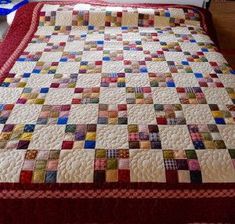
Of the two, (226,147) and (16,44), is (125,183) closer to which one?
(226,147)

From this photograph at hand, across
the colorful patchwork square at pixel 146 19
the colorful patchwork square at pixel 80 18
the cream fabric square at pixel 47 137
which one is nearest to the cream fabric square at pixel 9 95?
the cream fabric square at pixel 47 137

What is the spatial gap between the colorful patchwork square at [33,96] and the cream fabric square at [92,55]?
16.0 inches

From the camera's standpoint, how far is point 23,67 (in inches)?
70.1

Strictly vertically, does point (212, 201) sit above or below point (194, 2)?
below

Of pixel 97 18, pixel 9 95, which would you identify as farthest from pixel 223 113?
pixel 97 18

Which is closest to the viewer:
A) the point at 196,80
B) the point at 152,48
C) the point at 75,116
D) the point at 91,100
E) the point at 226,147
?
the point at 226,147

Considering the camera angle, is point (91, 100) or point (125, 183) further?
point (91, 100)

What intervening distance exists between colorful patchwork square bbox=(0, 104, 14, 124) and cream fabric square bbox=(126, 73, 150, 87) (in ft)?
2.02

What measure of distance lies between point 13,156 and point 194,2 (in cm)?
213

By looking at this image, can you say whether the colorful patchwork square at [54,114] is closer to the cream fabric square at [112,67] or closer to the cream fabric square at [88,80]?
the cream fabric square at [88,80]

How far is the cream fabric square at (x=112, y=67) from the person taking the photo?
5.75 ft

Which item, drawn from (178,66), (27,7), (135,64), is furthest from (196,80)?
(27,7)

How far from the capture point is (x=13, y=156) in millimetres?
1191

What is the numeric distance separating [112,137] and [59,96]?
0.42m
